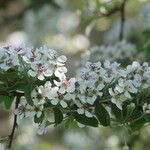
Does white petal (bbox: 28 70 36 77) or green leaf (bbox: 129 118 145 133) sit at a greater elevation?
white petal (bbox: 28 70 36 77)

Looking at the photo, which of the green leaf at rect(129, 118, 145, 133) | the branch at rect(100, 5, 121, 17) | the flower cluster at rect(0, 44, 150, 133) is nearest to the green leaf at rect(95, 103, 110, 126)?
the flower cluster at rect(0, 44, 150, 133)

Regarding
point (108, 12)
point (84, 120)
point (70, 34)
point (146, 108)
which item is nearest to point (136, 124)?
point (146, 108)

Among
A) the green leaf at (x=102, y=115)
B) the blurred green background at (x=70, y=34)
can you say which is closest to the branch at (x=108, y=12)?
the blurred green background at (x=70, y=34)

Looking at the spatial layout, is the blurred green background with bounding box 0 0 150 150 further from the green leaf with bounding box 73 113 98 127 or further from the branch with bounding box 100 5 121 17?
the green leaf with bounding box 73 113 98 127

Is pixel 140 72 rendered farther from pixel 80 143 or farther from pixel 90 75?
pixel 80 143

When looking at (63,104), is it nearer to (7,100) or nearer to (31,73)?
(31,73)

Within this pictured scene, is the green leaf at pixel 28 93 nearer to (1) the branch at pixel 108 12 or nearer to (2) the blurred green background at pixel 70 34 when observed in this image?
(2) the blurred green background at pixel 70 34
